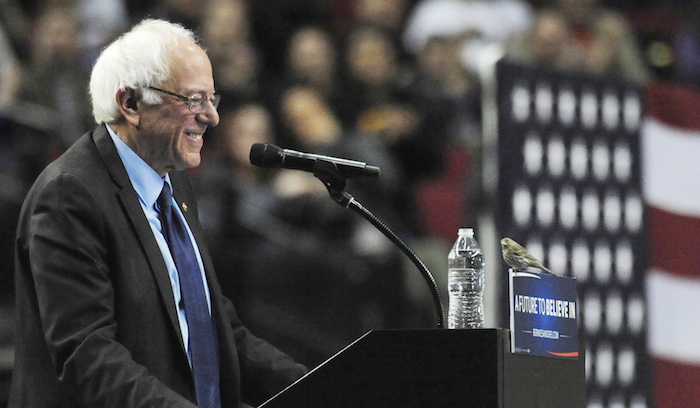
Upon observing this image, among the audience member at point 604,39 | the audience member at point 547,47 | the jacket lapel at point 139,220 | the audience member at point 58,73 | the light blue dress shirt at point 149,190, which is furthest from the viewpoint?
the audience member at point 604,39

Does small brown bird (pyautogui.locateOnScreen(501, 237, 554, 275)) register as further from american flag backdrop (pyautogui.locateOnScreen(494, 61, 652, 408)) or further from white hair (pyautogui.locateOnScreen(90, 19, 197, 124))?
american flag backdrop (pyautogui.locateOnScreen(494, 61, 652, 408))

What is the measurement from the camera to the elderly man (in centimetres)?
236

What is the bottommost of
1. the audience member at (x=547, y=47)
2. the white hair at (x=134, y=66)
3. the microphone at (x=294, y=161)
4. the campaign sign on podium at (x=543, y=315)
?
the campaign sign on podium at (x=543, y=315)

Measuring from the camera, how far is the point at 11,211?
486 centimetres

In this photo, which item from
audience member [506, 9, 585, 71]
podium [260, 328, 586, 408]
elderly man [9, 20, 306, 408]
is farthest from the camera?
audience member [506, 9, 585, 71]

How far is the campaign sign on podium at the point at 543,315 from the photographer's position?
2266mm

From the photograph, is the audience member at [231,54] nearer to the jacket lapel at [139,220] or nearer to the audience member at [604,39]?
the audience member at [604,39]

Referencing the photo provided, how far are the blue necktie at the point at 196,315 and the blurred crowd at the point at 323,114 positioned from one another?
7.74ft

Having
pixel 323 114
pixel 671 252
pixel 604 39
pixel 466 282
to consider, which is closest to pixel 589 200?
pixel 671 252

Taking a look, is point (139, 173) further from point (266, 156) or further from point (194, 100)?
point (266, 156)

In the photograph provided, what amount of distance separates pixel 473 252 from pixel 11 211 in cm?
277

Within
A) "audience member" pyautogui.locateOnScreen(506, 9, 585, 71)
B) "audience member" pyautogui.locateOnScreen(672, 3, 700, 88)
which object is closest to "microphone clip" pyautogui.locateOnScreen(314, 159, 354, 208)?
"audience member" pyautogui.locateOnScreen(506, 9, 585, 71)

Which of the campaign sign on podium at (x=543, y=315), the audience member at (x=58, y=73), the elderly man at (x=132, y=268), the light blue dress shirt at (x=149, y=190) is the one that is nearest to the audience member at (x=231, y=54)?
the audience member at (x=58, y=73)

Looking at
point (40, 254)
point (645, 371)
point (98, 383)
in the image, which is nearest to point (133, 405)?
point (98, 383)
